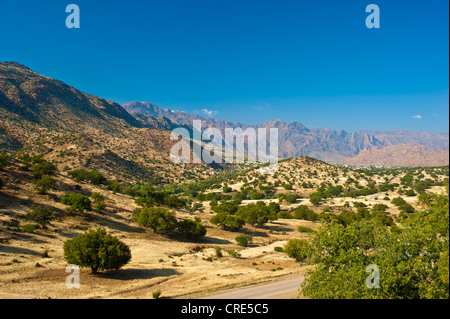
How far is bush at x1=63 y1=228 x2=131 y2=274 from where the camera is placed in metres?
23.4

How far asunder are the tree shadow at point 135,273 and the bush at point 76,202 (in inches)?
763

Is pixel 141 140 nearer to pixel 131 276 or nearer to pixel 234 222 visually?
pixel 234 222

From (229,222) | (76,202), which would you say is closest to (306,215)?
(229,222)

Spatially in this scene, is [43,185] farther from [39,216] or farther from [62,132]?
[62,132]

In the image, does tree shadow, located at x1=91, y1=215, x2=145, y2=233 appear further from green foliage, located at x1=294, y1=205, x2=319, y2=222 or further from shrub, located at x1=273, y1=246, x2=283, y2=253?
green foliage, located at x1=294, y1=205, x2=319, y2=222

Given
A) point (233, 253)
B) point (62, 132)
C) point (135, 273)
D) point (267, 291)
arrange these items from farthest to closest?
point (62, 132) < point (233, 253) < point (135, 273) < point (267, 291)

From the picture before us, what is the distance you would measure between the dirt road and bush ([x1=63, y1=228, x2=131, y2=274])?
10.1 m

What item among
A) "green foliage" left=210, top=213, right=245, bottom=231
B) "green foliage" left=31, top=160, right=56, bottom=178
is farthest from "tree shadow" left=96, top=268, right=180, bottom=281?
"green foliage" left=31, top=160, right=56, bottom=178

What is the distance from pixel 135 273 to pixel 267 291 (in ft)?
45.5

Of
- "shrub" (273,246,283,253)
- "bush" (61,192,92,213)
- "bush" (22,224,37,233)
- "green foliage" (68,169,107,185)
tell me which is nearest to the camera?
"bush" (22,224,37,233)

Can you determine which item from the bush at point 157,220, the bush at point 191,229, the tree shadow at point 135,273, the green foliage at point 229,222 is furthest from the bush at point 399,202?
the tree shadow at point 135,273

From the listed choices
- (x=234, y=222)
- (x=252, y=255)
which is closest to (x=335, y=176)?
(x=234, y=222)

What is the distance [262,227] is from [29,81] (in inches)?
8081

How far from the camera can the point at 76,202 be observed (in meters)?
40.6
